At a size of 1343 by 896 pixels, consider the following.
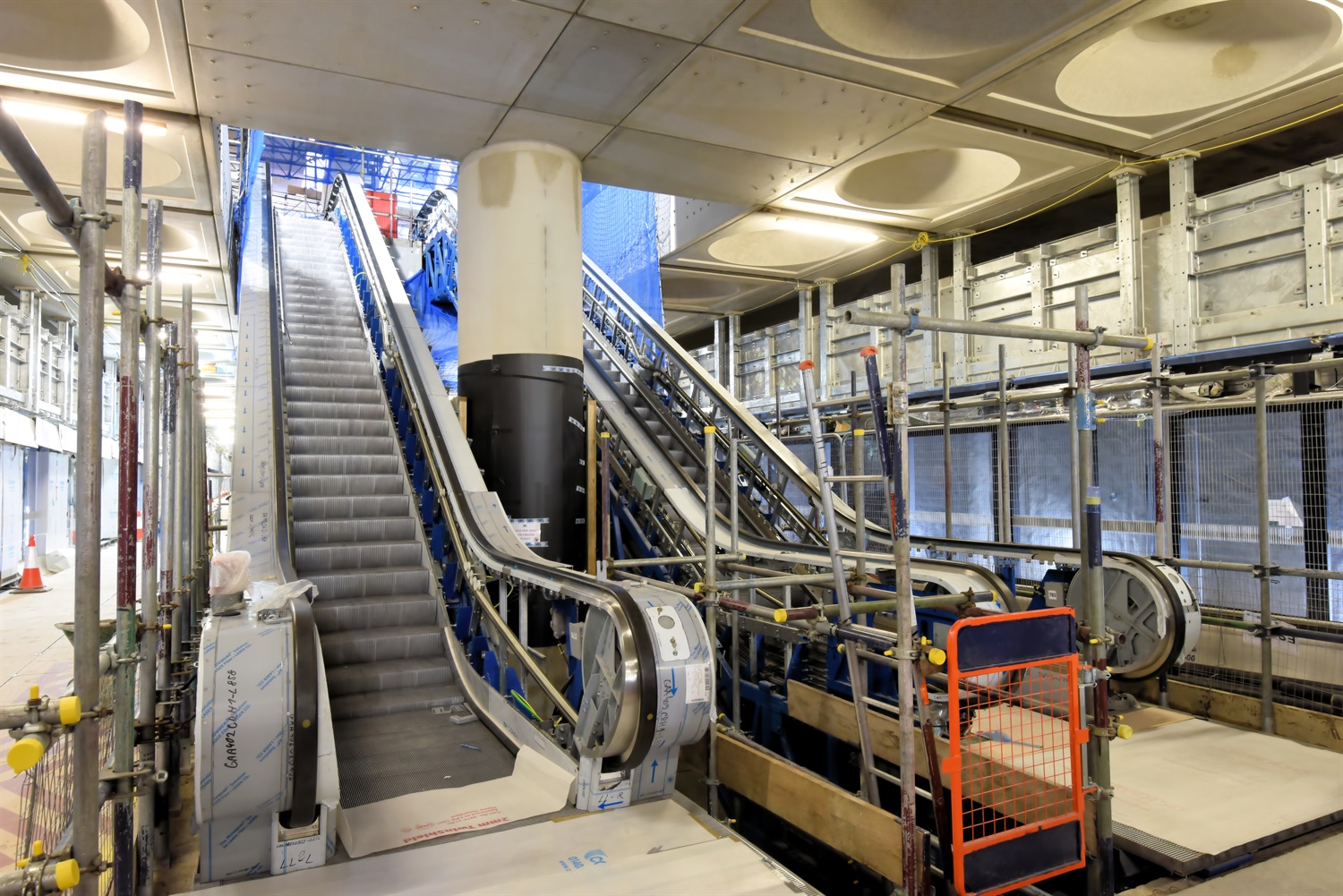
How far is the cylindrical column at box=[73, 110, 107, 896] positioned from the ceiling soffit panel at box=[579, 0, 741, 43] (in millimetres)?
3388

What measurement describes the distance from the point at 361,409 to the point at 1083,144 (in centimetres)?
689

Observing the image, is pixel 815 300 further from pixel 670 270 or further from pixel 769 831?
pixel 769 831

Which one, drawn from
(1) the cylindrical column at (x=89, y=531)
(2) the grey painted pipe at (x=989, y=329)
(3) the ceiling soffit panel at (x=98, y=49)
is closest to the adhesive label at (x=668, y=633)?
(2) the grey painted pipe at (x=989, y=329)

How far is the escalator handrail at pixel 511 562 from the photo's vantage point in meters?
3.43

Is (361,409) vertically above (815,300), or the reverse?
(815,300)

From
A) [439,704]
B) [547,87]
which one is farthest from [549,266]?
[439,704]

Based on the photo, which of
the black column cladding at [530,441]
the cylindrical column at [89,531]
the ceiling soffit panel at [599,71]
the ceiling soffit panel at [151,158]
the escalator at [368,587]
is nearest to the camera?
the cylindrical column at [89,531]

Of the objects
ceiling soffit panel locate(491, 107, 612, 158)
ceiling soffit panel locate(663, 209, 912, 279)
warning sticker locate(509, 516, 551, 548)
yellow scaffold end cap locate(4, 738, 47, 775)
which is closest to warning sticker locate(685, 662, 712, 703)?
yellow scaffold end cap locate(4, 738, 47, 775)

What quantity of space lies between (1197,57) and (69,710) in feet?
23.1

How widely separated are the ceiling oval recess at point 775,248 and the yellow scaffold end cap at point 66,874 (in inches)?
318

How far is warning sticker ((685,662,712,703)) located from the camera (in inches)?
138

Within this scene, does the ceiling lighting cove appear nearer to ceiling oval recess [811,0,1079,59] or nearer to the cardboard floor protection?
ceiling oval recess [811,0,1079,59]

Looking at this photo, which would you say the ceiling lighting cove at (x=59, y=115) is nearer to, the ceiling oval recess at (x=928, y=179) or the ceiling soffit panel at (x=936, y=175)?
the ceiling soffit panel at (x=936, y=175)

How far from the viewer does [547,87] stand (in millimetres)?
5691
